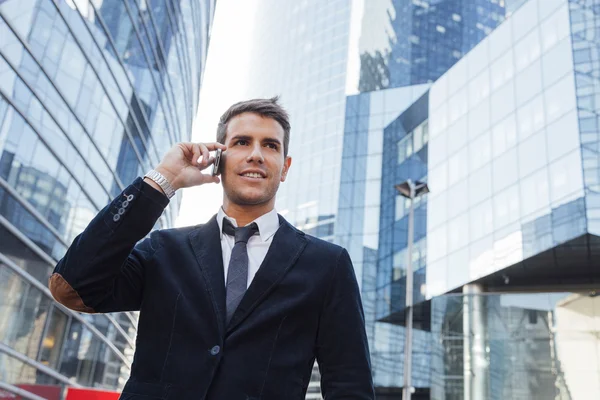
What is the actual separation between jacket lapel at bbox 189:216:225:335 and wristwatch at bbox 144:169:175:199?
234 mm

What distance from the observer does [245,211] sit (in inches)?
101

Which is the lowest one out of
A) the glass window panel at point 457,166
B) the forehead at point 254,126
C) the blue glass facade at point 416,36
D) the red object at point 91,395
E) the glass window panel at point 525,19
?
the red object at point 91,395

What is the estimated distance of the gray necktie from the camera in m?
2.26

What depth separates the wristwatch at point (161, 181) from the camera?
7.52 feet

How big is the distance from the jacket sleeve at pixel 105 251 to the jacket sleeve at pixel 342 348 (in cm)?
74

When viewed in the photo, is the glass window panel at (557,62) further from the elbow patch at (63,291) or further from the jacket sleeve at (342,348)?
the elbow patch at (63,291)

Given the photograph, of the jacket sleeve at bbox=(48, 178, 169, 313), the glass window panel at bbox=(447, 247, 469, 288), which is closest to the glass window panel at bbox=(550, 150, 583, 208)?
the glass window panel at bbox=(447, 247, 469, 288)

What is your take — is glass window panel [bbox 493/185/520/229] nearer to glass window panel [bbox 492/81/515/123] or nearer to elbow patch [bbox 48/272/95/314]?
glass window panel [bbox 492/81/515/123]

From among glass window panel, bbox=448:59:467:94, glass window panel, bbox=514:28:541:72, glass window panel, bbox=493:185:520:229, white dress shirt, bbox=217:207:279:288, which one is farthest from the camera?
glass window panel, bbox=448:59:467:94

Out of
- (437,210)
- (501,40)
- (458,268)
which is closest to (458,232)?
(458,268)

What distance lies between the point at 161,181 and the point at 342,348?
0.91 m

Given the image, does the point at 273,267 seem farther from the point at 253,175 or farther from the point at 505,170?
the point at 505,170

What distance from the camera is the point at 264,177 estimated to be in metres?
2.53

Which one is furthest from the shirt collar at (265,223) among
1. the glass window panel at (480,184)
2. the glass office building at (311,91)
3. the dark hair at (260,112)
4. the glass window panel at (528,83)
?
the glass office building at (311,91)
